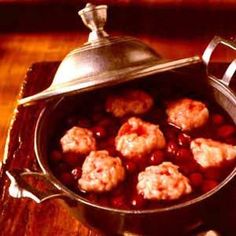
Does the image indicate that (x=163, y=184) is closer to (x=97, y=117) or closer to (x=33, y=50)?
(x=97, y=117)

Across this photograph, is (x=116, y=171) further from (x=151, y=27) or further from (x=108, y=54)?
(x=151, y=27)

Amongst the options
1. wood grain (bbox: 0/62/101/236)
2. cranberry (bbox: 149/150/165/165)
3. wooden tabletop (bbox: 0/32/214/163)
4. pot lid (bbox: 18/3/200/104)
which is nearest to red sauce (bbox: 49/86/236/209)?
cranberry (bbox: 149/150/165/165)

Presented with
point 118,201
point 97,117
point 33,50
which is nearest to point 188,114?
point 97,117

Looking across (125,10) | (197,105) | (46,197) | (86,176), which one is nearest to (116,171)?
(86,176)

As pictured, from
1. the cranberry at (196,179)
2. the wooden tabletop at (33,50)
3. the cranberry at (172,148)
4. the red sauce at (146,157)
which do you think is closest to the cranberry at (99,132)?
the red sauce at (146,157)

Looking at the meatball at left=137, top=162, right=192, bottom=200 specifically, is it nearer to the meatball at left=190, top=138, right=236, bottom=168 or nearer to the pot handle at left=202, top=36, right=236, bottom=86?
the meatball at left=190, top=138, right=236, bottom=168

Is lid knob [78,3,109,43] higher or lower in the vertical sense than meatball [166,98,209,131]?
higher
